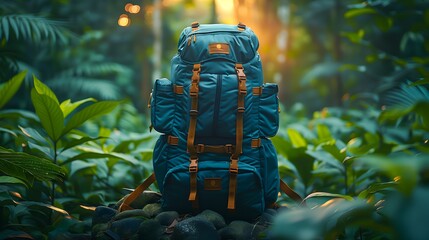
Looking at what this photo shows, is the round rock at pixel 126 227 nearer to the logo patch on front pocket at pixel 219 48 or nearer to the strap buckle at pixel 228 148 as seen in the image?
the strap buckle at pixel 228 148

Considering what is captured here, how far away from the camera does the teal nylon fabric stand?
2508 millimetres

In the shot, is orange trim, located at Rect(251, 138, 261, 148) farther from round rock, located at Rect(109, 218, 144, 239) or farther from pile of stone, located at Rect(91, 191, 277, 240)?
round rock, located at Rect(109, 218, 144, 239)

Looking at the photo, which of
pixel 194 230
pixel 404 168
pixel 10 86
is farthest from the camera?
pixel 10 86

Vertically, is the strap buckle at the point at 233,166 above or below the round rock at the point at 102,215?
above

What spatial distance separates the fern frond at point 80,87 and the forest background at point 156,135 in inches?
1.0

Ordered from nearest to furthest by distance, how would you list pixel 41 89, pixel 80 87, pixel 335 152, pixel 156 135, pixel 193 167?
pixel 193 167 < pixel 41 89 < pixel 335 152 < pixel 156 135 < pixel 80 87

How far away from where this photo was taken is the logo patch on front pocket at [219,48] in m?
2.56

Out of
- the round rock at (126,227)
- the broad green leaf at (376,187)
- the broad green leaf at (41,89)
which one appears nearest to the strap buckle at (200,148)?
the round rock at (126,227)

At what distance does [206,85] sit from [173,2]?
11498 millimetres

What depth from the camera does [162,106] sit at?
2.59 meters

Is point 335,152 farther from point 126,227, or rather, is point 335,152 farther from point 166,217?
point 126,227

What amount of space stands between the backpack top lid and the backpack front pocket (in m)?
0.61

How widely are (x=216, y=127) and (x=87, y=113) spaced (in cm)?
92

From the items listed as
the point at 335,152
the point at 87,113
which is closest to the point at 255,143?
the point at 335,152
